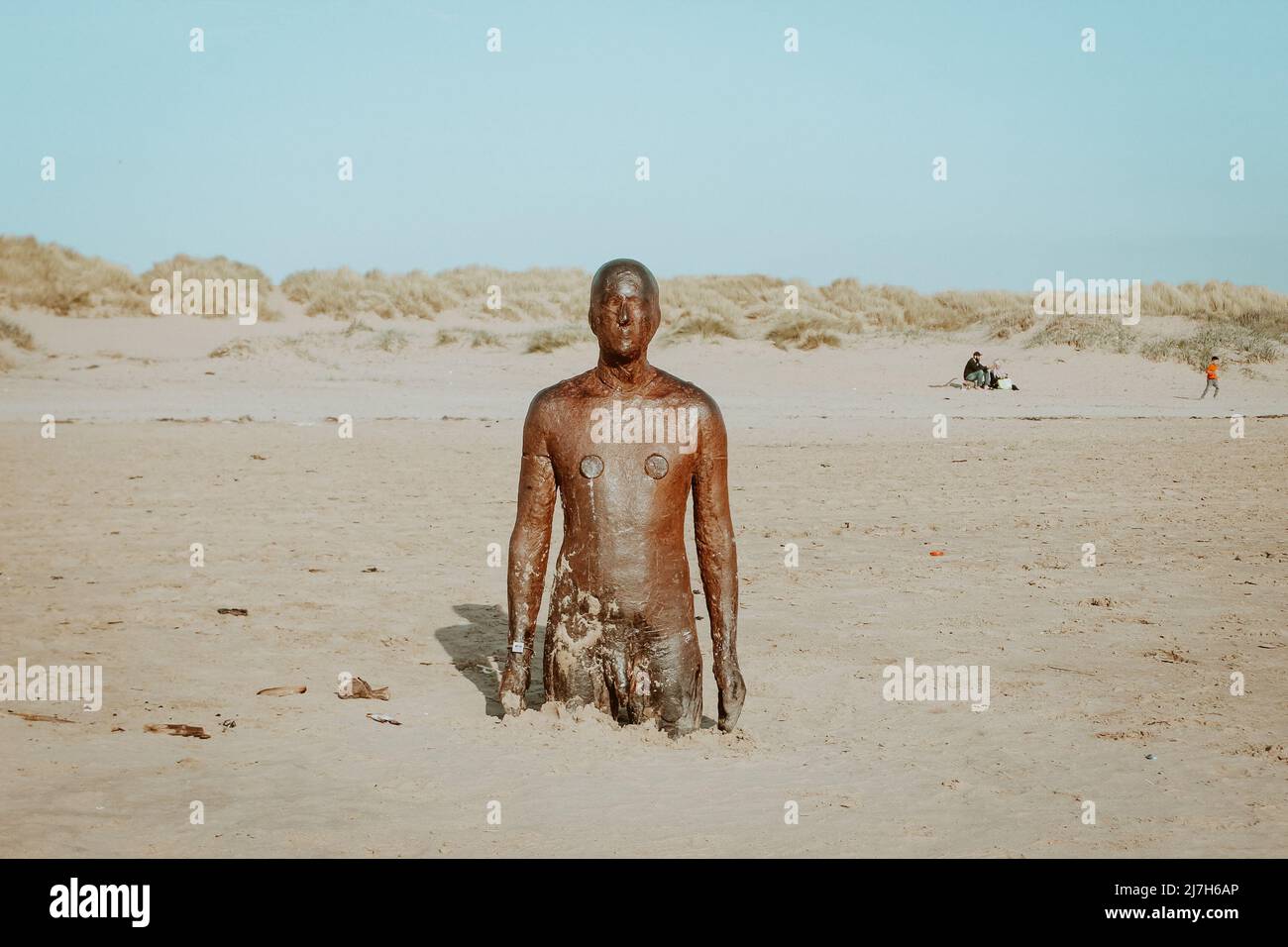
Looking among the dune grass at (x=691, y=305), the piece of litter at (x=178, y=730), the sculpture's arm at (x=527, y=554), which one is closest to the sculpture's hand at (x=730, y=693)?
the sculpture's arm at (x=527, y=554)

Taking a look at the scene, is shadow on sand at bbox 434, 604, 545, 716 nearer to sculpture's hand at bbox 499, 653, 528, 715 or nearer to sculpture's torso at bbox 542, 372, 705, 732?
sculpture's hand at bbox 499, 653, 528, 715

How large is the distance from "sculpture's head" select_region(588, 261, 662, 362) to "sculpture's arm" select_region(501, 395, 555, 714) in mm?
362

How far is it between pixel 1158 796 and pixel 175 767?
334 centimetres

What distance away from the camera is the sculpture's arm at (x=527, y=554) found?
503 cm

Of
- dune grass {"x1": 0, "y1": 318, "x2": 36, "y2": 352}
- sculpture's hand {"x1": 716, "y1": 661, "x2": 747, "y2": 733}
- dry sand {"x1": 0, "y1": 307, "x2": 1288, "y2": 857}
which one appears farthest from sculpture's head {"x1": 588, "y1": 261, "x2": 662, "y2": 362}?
dune grass {"x1": 0, "y1": 318, "x2": 36, "y2": 352}

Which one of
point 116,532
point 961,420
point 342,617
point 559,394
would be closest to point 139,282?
point 961,420

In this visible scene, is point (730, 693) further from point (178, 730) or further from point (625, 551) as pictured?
point (178, 730)

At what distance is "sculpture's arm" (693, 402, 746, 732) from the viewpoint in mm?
4988

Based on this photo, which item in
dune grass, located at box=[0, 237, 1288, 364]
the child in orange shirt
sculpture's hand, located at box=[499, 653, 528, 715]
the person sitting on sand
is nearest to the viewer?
sculpture's hand, located at box=[499, 653, 528, 715]

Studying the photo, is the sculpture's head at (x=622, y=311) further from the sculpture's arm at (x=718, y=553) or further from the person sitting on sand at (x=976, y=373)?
the person sitting on sand at (x=976, y=373)

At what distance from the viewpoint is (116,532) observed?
9.48 meters

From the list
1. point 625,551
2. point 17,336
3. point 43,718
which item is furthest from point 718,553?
point 17,336

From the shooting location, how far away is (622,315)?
4.90 metres

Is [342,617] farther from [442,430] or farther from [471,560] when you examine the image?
[442,430]
